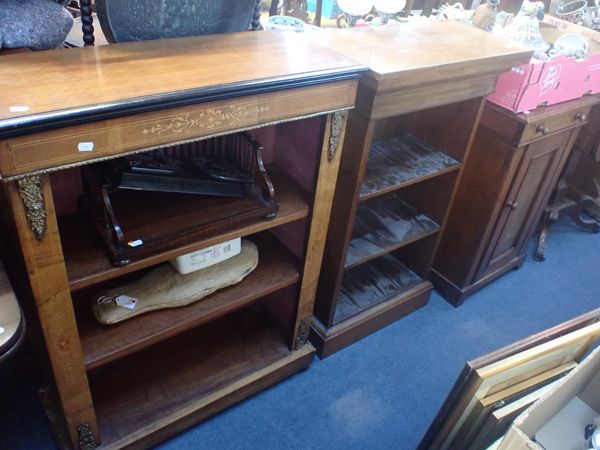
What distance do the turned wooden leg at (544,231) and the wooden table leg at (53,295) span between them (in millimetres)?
1974

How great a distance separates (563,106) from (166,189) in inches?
52.3

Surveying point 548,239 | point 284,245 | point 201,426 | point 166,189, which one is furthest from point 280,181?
point 548,239

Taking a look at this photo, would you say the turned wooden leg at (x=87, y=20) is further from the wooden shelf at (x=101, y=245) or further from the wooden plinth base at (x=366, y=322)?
the wooden plinth base at (x=366, y=322)

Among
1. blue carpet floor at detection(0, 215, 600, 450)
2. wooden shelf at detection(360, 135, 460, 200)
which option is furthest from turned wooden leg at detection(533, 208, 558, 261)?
wooden shelf at detection(360, 135, 460, 200)

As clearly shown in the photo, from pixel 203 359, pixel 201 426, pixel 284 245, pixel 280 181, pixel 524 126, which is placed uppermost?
pixel 524 126

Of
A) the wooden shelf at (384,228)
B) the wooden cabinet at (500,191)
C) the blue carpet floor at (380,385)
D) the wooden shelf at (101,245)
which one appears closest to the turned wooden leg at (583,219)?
the blue carpet floor at (380,385)

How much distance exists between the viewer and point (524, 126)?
5.33 ft

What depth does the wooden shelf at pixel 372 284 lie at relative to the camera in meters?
1.81

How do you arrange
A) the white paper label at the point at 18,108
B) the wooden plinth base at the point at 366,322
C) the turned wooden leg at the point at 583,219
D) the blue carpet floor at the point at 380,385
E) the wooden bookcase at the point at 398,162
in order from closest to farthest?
the white paper label at the point at 18,108
the wooden bookcase at the point at 398,162
the blue carpet floor at the point at 380,385
the wooden plinth base at the point at 366,322
the turned wooden leg at the point at 583,219

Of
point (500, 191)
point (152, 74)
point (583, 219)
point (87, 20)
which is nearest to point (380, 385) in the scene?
point (500, 191)

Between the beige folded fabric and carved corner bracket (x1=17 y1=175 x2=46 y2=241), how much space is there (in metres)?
0.38

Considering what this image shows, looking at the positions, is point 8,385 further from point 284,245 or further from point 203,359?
point 284,245

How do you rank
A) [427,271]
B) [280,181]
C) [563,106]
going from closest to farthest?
[280,181] < [563,106] < [427,271]

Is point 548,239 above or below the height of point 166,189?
below
